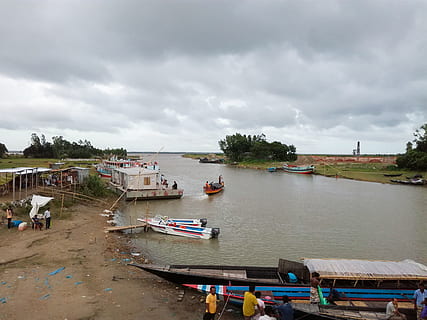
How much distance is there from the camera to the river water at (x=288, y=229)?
15800 mm

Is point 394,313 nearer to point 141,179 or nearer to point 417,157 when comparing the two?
point 141,179

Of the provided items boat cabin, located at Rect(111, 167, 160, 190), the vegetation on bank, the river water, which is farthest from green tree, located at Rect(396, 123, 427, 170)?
the vegetation on bank

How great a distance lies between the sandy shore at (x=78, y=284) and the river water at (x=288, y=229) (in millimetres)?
3046

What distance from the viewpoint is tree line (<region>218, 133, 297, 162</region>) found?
109312 millimetres

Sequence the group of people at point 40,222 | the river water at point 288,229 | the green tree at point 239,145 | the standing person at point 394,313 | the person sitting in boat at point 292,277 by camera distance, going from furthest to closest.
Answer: the green tree at point 239,145 < the group of people at point 40,222 < the river water at point 288,229 < the person sitting in boat at point 292,277 < the standing person at point 394,313

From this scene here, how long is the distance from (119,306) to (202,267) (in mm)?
3423

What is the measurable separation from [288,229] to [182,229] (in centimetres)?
837

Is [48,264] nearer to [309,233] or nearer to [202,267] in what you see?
[202,267]

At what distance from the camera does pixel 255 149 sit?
4345 inches

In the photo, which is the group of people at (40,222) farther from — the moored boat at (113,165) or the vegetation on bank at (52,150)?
the vegetation on bank at (52,150)

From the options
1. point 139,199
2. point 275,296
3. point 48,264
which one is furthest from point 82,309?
point 139,199

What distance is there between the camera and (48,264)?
1173 centimetres

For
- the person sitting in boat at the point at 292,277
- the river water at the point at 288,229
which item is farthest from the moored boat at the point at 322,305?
the river water at the point at 288,229

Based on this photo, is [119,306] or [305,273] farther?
[305,273]
